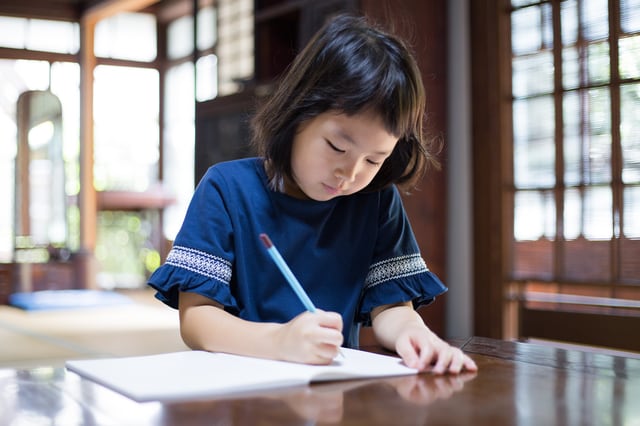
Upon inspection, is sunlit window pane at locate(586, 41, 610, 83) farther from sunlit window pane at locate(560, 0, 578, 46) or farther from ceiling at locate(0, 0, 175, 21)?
ceiling at locate(0, 0, 175, 21)

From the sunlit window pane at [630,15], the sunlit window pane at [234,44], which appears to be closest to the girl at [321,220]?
the sunlit window pane at [630,15]

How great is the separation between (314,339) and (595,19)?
2.76 m

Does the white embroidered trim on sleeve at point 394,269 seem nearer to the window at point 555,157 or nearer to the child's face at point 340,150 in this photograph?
the child's face at point 340,150

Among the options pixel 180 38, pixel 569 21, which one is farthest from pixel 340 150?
pixel 180 38

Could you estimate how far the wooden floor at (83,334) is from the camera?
388 centimetres

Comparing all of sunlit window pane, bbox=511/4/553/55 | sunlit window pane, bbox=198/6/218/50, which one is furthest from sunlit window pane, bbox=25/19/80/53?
sunlit window pane, bbox=511/4/553/55

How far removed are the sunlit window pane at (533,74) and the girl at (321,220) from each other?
2287 millimetres

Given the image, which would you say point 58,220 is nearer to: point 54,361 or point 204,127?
point 204,127

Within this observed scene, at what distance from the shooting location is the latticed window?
10.5 feet

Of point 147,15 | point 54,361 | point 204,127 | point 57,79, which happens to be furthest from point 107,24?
point 54,361

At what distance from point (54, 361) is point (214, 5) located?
2.74 metres

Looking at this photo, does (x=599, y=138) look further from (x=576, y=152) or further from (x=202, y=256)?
(x=202, y=256)

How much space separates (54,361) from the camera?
11.8 feet

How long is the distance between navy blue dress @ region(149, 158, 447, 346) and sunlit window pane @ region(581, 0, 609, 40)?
222 centimetres
